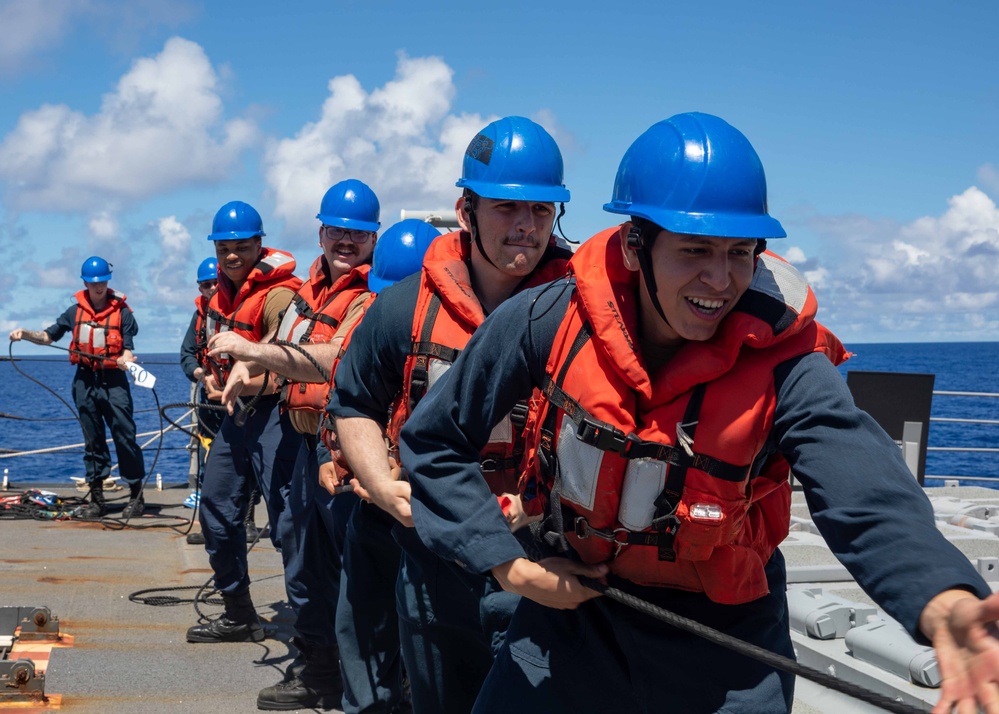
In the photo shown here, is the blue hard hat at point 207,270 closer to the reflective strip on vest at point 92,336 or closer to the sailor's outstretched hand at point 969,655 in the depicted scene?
the reflective strip on vest at point 92,336

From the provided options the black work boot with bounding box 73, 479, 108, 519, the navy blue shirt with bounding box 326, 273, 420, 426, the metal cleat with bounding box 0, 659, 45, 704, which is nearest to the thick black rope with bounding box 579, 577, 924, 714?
the navy blue shirt with bounding box 326, 273, 420, 426

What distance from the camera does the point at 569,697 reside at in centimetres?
235

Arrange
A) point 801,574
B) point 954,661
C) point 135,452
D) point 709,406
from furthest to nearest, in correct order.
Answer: point 135,452 → point 801,574 → point 709,406 → point 954,661

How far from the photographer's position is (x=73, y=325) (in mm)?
10727

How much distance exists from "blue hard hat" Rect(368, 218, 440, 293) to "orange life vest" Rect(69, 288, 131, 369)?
6.91m

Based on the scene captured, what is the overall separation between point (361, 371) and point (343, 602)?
98 centimetres

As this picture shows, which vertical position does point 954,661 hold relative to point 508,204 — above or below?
below

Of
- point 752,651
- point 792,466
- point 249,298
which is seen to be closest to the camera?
point 752,651

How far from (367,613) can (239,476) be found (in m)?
2.14

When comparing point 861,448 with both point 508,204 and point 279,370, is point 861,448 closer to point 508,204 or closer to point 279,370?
point 508,204

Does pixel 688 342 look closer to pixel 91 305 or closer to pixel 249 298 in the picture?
pixel 249 298

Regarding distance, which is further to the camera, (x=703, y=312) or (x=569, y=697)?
(x=569, y=697)

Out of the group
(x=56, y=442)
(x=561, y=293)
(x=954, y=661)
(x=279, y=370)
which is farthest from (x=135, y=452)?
(x=56, y=442)

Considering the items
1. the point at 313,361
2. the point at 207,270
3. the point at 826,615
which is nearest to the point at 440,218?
the point at 313,361
